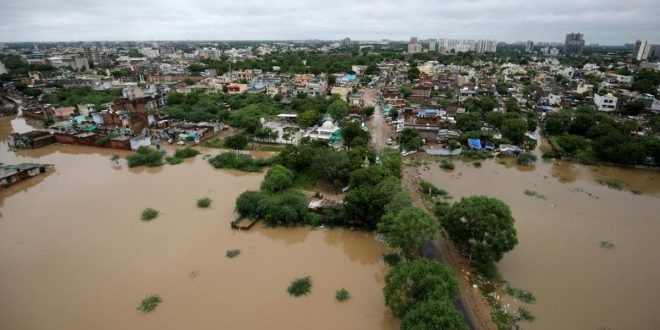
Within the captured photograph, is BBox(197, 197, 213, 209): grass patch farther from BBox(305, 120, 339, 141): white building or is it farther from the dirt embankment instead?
the dirt embankment

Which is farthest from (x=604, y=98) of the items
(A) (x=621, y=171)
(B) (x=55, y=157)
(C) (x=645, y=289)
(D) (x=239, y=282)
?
(B) (x=55, y=157)

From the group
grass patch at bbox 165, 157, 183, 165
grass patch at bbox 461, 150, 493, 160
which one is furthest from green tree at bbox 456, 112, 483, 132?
grass patch at bbox 165, 157, 183, 165

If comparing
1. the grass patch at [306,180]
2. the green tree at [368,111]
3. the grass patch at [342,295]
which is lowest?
the grass patch at [342,295]

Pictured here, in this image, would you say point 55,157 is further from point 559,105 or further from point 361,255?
point 559,105

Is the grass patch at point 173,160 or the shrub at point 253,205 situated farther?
the grass patch at point 173,160

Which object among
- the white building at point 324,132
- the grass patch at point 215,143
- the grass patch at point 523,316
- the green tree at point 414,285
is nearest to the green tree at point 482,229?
the grass patch at point 523,316

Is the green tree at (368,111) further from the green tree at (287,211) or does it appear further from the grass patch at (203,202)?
the grass patch at (203,202)

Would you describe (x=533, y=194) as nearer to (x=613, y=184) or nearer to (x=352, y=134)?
(x=613, y=184)
